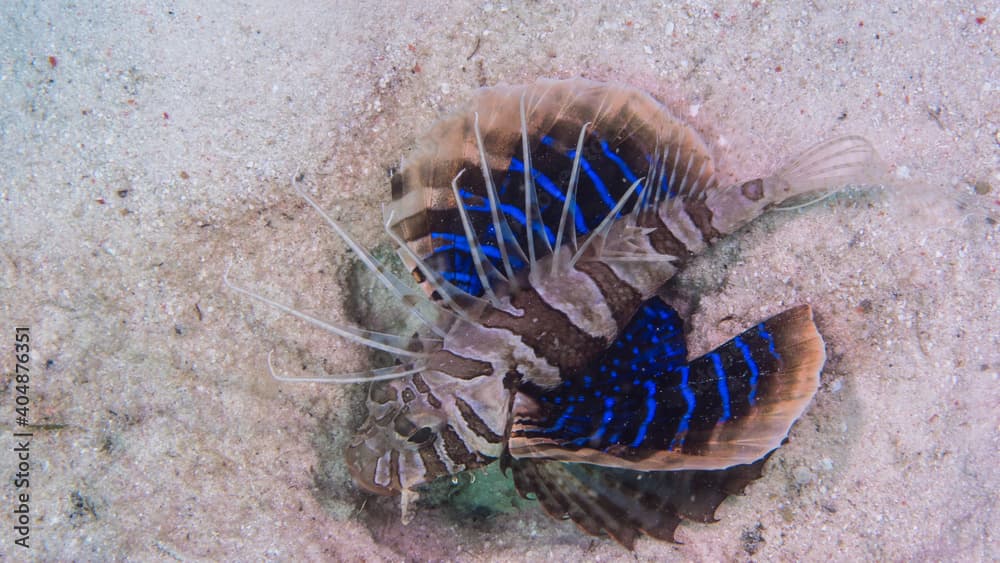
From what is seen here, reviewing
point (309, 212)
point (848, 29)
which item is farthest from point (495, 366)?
point (848, 29)

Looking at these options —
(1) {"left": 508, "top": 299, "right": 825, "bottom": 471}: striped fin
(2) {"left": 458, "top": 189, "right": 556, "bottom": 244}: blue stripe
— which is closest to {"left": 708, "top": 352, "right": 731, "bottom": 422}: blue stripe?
(1) {"left": 508, "top": 299, "right": 825, "bottom": 471}: striped fin

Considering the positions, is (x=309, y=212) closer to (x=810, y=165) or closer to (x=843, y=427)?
(x=810, y=165)

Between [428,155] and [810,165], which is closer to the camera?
[810,165]

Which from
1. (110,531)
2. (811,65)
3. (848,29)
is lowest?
(110,531)

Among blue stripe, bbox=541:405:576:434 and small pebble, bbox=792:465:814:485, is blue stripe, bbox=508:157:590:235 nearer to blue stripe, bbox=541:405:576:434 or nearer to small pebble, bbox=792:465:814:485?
blue stripe, bbox=541:405:576:434

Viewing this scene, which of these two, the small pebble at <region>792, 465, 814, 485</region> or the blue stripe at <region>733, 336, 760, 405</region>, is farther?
the small pebble at <region>792, 465, 814, 485</region>

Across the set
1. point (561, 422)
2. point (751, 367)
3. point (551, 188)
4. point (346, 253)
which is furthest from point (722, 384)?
point (346, 253)
